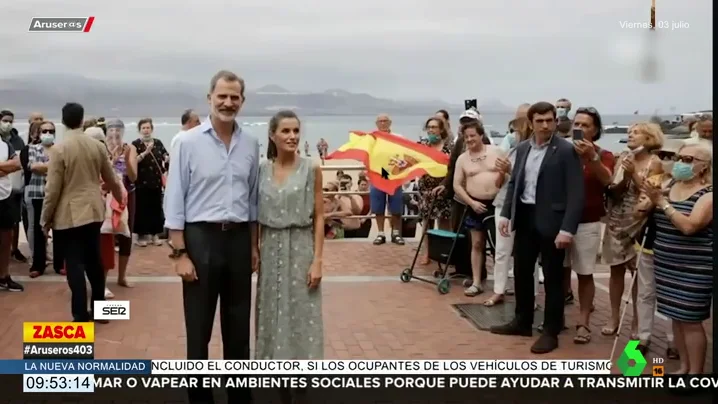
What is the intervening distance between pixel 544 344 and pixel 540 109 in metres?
1.30

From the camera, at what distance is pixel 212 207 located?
3.19 m

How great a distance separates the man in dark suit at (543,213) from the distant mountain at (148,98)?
84cm

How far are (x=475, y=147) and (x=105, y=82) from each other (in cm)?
271

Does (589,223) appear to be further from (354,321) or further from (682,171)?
(354,321)

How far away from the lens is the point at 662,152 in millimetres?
3939

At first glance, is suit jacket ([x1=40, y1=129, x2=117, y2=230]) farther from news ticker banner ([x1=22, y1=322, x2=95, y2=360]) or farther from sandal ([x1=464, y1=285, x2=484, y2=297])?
sandal ([x1=464, y1=285, x2=484, y2=297])

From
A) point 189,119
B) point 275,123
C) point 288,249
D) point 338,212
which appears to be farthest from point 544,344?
point 338,212

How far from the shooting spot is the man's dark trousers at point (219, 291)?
10.6 ft

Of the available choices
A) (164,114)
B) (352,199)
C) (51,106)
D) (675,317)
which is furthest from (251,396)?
(352,199)

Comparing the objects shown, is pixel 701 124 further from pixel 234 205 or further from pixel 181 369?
pixel 181 369

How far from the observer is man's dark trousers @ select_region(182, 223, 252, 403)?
3.22m

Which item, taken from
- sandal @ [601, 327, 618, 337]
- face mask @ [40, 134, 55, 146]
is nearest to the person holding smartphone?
sandal @ [601, 327, 618, 337]

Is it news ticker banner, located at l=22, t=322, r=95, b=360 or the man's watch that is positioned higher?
the man's watch
